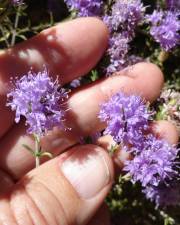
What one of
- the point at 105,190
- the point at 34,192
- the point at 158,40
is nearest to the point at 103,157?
the point at 105,190

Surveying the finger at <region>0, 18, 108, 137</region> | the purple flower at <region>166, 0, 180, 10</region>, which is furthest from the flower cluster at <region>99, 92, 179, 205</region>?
the purple flower at <region>166, 0, 180, 10</region>

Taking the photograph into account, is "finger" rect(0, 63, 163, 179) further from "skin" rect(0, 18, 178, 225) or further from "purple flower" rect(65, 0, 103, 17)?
"purple flower" rect(65, 0, 103, 17)

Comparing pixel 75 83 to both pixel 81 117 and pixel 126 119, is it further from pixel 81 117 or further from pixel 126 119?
pixel 126 119

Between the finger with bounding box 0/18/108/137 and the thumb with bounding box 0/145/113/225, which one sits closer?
the thumb with bounding box 0/145/113/225

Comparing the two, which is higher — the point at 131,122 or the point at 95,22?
the point at 95,22

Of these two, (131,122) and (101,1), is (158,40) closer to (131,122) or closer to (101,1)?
(101,1)

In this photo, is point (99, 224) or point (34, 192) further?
point (99, 224)
